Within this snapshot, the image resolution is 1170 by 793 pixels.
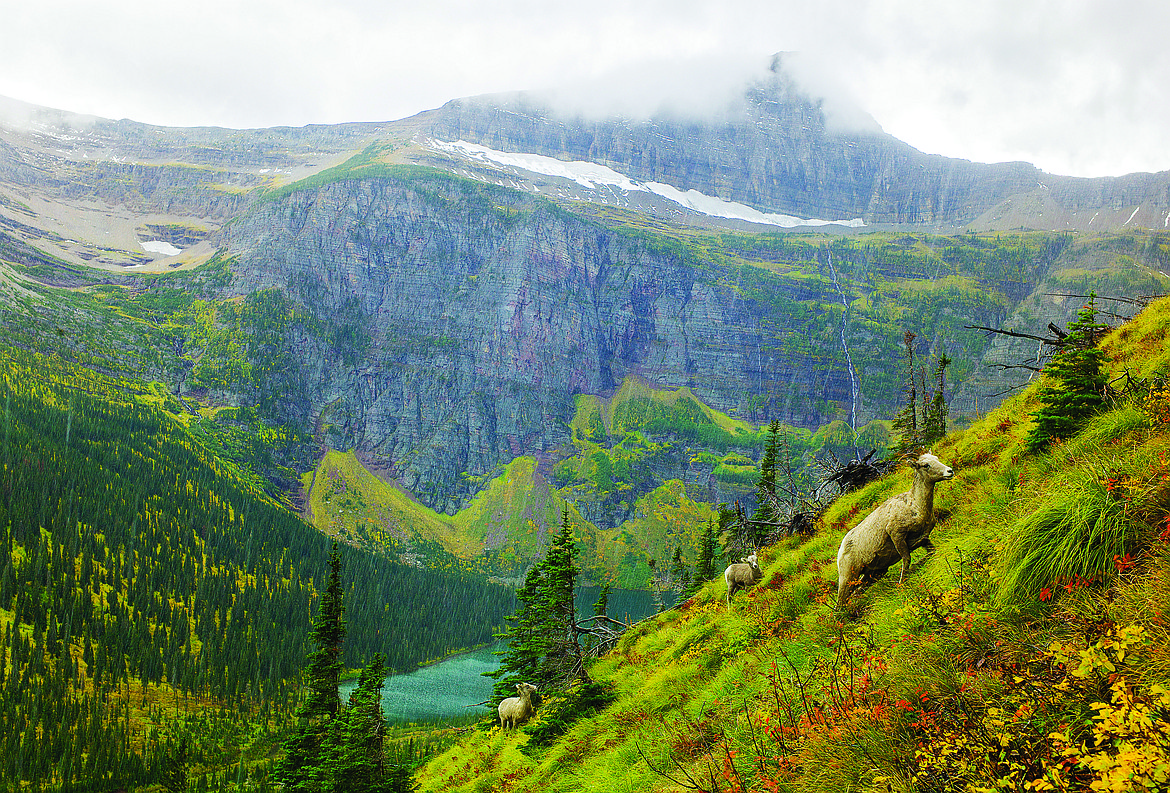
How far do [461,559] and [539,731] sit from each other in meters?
176

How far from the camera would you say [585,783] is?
7.72 meters

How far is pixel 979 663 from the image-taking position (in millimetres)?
4246

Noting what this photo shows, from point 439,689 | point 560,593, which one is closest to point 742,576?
point 560,593

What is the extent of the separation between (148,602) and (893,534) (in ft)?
414

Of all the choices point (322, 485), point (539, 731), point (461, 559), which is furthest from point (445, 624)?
point (539, 731)

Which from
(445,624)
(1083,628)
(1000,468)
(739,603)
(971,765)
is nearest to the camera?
(971,765)

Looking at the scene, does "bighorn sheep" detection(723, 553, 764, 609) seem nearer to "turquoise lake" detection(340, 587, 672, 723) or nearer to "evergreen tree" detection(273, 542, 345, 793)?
"evergreen tree" detection(273, 542, 345, 793)

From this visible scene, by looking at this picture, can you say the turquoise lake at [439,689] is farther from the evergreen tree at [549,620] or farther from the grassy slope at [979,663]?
the grassy slope at [979,663]

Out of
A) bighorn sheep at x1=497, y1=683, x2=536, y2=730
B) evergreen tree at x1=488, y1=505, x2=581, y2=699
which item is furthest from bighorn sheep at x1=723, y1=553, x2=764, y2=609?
bighorn sheep at x1=497, y1=683, x2=536, y2=730

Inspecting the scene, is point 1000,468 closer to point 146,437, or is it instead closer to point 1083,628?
point 1083,628

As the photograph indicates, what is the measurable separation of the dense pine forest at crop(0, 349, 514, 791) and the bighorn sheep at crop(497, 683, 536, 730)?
1939 inches

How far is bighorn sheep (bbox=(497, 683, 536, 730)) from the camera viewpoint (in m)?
20.2

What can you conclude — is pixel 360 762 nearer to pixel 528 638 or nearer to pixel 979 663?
pixel 528 638

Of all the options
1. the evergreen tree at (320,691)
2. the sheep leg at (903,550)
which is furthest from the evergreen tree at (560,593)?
the evergreen tree at (320,691)
